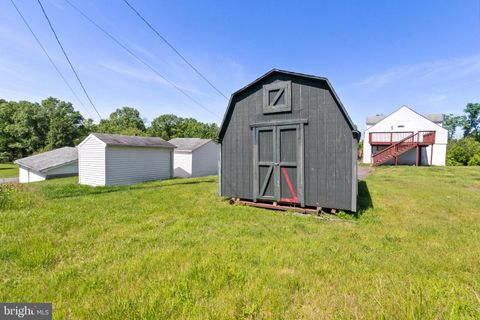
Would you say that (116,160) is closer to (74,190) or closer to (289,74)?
(74,190)

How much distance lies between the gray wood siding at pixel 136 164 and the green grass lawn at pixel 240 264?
21.0 feet

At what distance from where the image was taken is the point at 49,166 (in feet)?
62.1

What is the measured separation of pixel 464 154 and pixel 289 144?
98.5 feet

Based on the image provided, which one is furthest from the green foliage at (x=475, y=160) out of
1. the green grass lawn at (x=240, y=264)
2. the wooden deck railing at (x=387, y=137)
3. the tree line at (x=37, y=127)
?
the tree line at (x=37, y=127)

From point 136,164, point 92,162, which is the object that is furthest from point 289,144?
point 92,162

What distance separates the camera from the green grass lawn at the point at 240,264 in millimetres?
2227

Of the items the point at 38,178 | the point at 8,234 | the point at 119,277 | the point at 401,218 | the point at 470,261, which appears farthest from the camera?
the point at 38,178

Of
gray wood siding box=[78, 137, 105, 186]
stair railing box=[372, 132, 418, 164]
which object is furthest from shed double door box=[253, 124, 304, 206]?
stair railing box=[372, 132, 418, 164]

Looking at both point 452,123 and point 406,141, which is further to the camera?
point 452,123

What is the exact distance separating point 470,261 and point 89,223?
7.65 metres

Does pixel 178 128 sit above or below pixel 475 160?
above

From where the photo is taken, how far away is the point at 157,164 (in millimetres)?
14992

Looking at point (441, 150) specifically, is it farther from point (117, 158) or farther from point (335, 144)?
point (117, 158)

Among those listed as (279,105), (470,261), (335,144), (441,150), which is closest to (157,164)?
(279,105)
